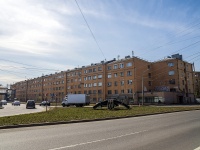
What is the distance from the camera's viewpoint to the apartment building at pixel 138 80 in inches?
2635

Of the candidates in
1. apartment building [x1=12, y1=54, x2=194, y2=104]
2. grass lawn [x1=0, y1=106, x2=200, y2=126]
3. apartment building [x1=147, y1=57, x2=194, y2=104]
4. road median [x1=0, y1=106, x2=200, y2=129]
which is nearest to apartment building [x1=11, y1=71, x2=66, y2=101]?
apartment building [x1=12, y1=54, x2=194, y2=104]

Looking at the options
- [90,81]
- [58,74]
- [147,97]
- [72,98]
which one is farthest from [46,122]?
[58,74]

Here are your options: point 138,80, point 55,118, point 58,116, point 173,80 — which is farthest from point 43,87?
point 55,118

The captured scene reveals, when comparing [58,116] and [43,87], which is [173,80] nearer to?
[58,116]

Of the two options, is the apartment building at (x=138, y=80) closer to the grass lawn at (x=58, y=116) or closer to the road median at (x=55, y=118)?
the grass lawn at (x=58, y=116)

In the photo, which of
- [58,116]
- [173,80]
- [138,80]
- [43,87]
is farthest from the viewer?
[43,87]

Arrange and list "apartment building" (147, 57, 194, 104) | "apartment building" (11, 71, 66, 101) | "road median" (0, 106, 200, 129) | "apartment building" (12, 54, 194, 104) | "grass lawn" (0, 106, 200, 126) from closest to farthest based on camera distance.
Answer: "road median" (0, 106, 200, 129), "grass lawn" (0, 106, 200, 126), "apartment building" (147, 57, 194, 104), "apartment building" (12, 54, 194, 104), "apartment building" (11, 71, 66, 101)

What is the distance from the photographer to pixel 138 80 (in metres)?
70.4

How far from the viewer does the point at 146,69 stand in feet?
249

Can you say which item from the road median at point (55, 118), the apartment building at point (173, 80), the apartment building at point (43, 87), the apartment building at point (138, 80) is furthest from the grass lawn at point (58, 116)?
the apartment building at point (43, 87)

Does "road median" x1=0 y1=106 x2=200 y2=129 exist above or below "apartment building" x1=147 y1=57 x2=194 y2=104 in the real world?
below

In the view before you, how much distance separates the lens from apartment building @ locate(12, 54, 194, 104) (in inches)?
2635

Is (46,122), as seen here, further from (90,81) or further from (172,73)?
(90,81)

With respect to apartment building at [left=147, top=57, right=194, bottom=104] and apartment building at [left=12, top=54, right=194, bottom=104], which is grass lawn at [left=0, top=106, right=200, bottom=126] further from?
apartment building at [left=147, top=57, right=194, bottom=104]
